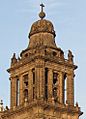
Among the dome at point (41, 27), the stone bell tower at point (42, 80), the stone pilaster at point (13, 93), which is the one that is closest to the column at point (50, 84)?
the stone bell tower at point (42, 80)

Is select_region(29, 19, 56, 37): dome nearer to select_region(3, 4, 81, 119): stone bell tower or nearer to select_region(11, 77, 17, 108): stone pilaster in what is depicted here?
select_region(3, 4, 81, 119): stone bell tower

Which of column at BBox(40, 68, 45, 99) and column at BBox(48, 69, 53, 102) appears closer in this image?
column at BBox(40, 68, 45, 99)

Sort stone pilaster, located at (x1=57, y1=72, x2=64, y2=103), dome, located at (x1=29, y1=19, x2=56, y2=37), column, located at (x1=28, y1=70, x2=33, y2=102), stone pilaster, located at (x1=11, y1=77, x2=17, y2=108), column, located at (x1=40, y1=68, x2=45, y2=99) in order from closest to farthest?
column, located at (x1=40, y1=68, x2=45, y2=99)
column, located at (x1=28, y1=70, x2=33, y2=102)
stone pilaster, located at (x1=57, y1=72, x2=64, y2=103)
stone pilaster, located at (x1=11, y1=77, x2=17, y2=108)
dome, located at (x1=29, y1=19, x2=56, y2=37)

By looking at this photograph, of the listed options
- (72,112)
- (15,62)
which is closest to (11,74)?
(15,62)

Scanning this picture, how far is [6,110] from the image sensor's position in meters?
91.7

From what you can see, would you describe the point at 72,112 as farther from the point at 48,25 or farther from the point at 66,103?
the point at 48,25

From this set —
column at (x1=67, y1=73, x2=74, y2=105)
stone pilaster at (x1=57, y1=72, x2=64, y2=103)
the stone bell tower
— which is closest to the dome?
the stone bell tower

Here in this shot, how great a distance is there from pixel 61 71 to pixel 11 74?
5052 mm

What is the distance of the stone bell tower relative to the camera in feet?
294

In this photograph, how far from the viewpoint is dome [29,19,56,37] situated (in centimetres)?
9344

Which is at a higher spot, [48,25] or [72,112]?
[48,25]

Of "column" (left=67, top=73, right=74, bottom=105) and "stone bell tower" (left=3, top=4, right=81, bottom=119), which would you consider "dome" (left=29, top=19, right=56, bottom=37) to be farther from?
"column" (left=67, top=73, right=74, bottom=105)

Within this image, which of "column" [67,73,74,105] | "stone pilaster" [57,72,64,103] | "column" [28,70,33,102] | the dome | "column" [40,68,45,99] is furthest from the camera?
the dome

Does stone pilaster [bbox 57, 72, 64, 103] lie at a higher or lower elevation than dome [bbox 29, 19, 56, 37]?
lower
